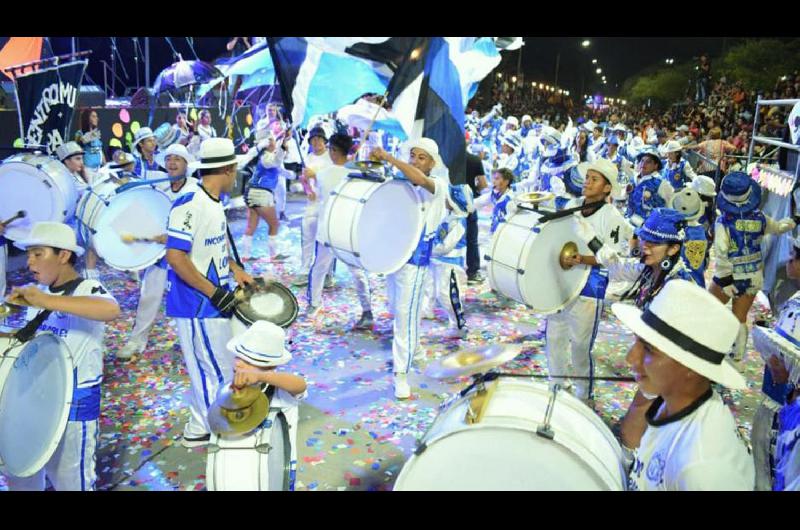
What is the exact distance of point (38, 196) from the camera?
6.47 meters

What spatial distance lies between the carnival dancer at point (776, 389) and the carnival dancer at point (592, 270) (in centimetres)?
153

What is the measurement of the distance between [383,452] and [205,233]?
198cm

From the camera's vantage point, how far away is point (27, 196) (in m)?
6.48

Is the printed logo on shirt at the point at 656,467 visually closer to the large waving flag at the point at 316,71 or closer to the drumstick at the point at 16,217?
the large waving flag at the point at 316,71

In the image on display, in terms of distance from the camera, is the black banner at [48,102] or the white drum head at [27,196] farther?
the black banner at [48,102]

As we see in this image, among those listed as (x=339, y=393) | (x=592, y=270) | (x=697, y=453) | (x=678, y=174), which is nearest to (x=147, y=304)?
(x=339, y=393)

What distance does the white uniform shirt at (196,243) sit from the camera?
431 cm

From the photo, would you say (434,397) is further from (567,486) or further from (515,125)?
(515,125)

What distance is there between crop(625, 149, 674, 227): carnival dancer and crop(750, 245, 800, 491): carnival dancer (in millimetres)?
5876

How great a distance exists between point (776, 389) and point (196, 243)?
3.56 meters

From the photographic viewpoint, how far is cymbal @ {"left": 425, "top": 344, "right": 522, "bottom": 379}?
276 centimetres

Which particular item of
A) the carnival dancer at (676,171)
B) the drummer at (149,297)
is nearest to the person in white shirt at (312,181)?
the drummer at (149,297)

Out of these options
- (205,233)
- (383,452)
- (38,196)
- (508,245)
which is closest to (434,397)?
(383,452)

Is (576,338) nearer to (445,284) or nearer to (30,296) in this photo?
(445,284)
